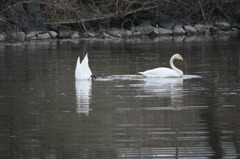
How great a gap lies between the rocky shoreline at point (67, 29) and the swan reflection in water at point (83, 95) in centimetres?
1512

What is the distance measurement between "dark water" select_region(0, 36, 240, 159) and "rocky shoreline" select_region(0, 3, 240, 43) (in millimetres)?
10844

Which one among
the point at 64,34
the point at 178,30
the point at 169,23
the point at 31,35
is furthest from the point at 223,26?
the point at 31,35

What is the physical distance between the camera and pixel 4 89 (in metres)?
14.8

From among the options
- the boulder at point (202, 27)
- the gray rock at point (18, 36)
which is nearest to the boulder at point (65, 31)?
the gray rock at point (18, 36)

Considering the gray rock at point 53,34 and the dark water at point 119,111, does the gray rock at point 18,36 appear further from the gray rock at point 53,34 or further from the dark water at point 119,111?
the dark water at point 119,111

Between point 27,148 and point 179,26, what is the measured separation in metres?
29.6

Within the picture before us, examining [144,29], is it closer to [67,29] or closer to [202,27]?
[202,27]

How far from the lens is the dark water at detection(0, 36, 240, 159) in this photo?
8.62 meters

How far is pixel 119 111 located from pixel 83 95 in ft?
7.84

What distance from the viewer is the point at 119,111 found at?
11.4m

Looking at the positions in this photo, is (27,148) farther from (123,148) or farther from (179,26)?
(179,26)

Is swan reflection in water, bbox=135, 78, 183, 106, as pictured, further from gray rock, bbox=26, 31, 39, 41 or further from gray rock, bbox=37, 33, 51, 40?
gray rock, bbox=37, 33, 51, 40

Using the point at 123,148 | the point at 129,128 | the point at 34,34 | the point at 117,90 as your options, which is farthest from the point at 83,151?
the point at 34,34

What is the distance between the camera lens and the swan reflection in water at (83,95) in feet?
38.4
